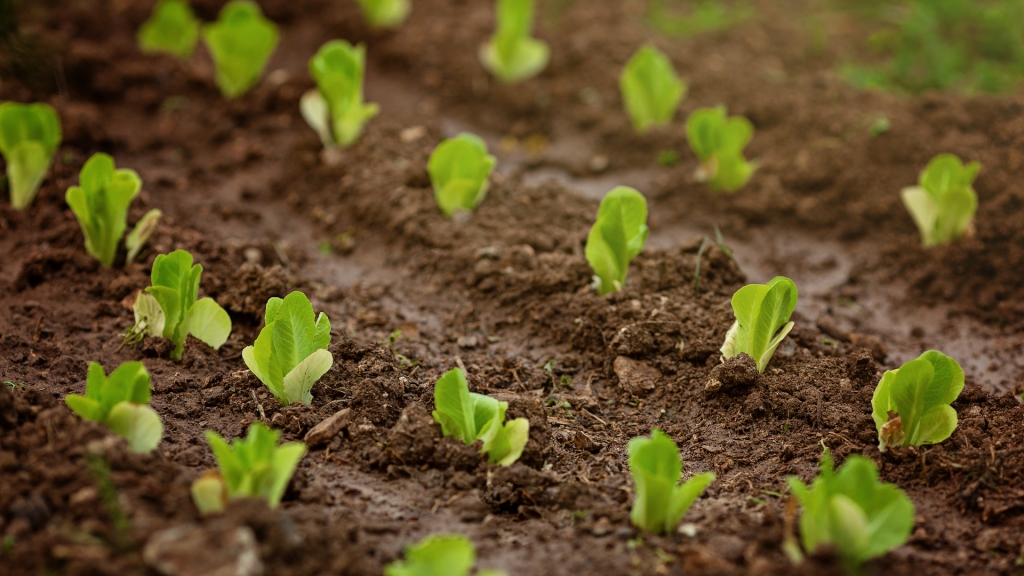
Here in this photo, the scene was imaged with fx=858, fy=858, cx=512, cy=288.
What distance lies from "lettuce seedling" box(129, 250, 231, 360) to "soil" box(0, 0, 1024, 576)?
0.05 m

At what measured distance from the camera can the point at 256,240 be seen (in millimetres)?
3197

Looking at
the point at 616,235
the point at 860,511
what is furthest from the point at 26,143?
the point at 860,511

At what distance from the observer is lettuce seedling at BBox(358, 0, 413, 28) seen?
15.4ft

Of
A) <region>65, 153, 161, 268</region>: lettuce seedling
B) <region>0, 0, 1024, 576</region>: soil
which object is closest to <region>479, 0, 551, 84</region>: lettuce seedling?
<region>0, 0, 1024, 576</region>: soil

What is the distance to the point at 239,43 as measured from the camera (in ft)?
13.3

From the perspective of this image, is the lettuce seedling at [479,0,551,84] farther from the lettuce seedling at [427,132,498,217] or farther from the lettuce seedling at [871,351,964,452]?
the lettuce seedling at [871,351,964,452]

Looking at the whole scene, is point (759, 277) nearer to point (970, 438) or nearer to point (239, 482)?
point (970, 438)

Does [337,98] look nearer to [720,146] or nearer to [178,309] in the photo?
[178,309]

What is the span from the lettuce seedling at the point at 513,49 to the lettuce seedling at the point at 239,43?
3.58ft

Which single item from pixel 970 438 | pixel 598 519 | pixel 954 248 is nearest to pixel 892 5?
pixel 954 248

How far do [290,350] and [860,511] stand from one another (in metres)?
1.42

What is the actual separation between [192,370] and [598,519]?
1.27 meters

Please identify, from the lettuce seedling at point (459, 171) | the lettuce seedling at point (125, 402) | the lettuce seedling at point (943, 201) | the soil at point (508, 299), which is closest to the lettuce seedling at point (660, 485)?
the soil at point (508, 299)

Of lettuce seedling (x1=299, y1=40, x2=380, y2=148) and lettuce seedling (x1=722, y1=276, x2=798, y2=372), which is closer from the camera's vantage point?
lettuce seedling (x1=722, y1=276, x2=798, y2=372)
